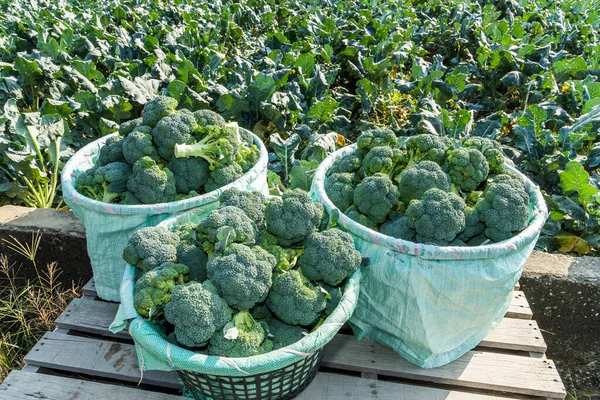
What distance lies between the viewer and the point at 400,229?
252cm

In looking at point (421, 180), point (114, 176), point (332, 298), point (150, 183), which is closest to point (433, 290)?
point (332, 298)

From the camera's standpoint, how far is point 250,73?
504cm

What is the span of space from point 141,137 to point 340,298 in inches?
59.1

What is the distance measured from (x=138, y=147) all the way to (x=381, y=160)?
1408mm

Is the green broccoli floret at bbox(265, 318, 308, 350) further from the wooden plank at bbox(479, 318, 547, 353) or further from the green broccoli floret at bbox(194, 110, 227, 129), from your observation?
the green broccoli floret at bbox(194, 110, 227, 129)

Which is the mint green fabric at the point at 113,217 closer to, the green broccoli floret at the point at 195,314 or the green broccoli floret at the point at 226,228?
the green broccoli floret at the point at 226,228

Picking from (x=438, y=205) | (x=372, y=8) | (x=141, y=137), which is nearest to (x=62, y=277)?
(x=141, y=137)

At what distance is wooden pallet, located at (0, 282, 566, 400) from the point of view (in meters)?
2.43

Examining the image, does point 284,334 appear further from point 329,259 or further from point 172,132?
point 172,132

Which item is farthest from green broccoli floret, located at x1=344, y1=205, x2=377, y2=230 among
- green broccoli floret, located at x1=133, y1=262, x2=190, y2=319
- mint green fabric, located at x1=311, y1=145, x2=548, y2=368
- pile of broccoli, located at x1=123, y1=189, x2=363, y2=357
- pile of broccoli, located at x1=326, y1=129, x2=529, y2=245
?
green broccoli floret, located at x1=133, y1=262, x2=190, y2=319

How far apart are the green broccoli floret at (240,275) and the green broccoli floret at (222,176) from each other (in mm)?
819

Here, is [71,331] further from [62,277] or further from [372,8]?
[372,8]

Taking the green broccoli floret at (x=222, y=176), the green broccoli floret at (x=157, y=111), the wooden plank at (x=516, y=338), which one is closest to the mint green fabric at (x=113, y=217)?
the green broccoli floret at (x=222, y=176)

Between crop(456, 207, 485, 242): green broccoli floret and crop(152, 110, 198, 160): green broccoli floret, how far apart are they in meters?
1.63
